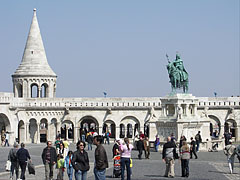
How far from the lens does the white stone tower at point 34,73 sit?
3969 cm

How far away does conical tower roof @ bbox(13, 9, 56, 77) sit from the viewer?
131 feet

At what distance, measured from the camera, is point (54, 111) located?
126ft

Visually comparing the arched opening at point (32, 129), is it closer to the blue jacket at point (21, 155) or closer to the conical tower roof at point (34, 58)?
the conical tower roof at point (34, 58)

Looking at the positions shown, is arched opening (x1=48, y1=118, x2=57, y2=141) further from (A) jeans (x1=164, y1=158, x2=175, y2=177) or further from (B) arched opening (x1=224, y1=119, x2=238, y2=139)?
(A) jeans (x1=164, y1=158, x2=175, y2=177)

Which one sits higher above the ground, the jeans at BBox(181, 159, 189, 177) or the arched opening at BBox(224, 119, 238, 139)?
the arched opening at BBox(224, 119, 238, 139)

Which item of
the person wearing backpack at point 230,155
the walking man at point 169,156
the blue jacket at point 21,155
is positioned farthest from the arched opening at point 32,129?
the blue jacket at point 21,155

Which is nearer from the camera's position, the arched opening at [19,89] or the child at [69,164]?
the child at [69,164]

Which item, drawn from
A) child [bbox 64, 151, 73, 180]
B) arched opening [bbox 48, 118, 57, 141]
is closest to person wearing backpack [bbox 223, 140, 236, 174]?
child [bbox 64, 151, 73, 180]

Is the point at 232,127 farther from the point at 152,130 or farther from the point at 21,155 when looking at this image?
the point at 21,155

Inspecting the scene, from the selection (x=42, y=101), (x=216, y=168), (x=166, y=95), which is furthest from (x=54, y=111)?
(x=216, y=168)

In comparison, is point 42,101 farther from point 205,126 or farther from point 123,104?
point 205,126

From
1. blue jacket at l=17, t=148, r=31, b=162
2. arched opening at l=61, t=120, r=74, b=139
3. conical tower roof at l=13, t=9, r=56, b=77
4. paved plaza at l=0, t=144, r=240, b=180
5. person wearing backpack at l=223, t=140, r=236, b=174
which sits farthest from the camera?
conical tower roof at l=13, t=9, r=56, b=77

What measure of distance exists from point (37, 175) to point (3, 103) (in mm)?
19767

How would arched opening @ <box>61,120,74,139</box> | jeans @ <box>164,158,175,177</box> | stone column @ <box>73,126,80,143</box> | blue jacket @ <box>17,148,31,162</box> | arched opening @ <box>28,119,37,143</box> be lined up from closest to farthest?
blue jacket @ <box>17,148,31,162</box>, jeans @ <box>164,158,175,177</box>, stone column @ <box>73,126,80,143</box>, arched opening @ <box>61,120,74,139</box>, arched opening @ <box>28,119,37,143</box>
